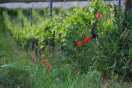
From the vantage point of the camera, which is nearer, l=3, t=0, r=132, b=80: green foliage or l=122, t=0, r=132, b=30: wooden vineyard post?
l=3, t=0, r=132, b=80: green foliage

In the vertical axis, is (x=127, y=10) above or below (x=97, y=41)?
above

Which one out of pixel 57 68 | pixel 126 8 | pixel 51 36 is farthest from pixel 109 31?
pixel 51 36

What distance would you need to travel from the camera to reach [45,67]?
533 centimetres

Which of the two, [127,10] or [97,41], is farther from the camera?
[97,41]

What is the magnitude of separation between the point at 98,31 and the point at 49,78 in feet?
4.85

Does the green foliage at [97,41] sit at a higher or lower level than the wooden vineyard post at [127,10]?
lower

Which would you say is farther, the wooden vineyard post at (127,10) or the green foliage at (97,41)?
the wooden vineyard post at (127,10)

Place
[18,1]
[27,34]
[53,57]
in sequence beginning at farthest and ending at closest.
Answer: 1. [18,1]
2. [27,34]
3. [53,57]

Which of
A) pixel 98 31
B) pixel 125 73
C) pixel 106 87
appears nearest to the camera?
pixel 106 87

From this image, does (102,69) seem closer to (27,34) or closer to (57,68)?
(57,68)

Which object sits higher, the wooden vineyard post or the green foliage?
the wooden vineyard post

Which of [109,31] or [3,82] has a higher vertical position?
[109,31]

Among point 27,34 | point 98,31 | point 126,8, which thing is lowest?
point 27,34

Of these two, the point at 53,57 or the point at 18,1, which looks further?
the point at 18,1
